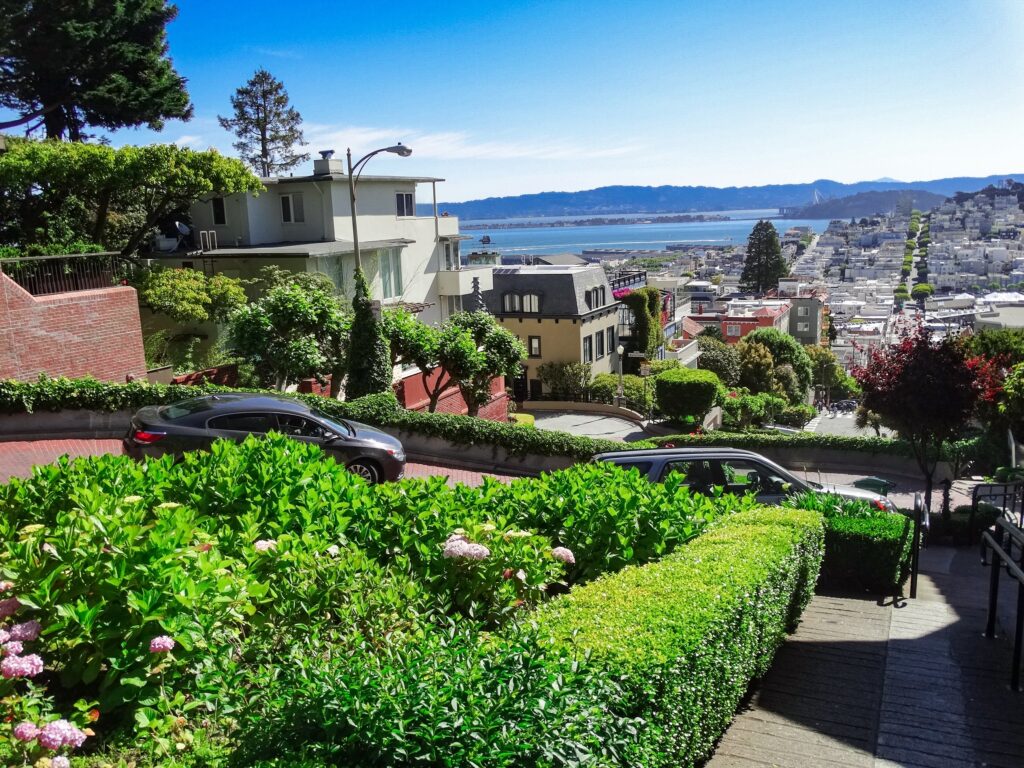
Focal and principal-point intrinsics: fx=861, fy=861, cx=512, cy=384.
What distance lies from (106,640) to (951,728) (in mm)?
5696

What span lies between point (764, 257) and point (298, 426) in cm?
13338

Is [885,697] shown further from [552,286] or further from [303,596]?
[552,286]

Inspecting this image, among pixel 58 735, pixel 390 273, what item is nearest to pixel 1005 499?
pixel 58 735

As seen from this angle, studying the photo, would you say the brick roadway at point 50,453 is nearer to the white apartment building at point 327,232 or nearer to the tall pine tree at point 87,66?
the white apartment building at point 327,232

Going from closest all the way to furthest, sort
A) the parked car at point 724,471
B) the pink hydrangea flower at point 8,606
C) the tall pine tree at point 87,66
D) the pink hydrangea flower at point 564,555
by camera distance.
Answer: the pink hydrangea flower at point 8,606, the pink hydrangea flower at point 564,555, the parked car at point 724,471, the tall pine tree at point 87,66

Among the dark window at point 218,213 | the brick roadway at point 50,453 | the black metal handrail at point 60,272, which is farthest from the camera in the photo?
the dark window at point 218,213

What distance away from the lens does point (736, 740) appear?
19.6 feet

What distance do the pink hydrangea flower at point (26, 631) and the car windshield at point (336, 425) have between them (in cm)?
935

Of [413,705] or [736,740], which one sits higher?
[413,705]

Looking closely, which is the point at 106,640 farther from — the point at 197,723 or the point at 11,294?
the point at 11,294

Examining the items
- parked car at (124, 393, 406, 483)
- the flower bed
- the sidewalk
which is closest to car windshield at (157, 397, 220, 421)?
parked car at (124, 393, 406, 483)

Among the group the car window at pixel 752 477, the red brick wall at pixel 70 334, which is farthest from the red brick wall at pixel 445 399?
the car window at pixel 752 477

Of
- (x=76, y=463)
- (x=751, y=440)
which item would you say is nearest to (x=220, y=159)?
(x=751, y=440)

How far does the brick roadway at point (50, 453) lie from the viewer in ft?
48.8
